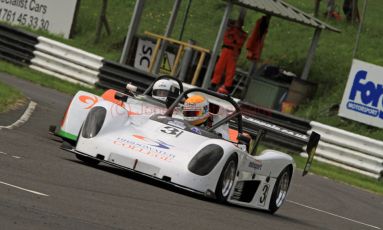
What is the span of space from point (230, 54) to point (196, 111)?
12.3 metres

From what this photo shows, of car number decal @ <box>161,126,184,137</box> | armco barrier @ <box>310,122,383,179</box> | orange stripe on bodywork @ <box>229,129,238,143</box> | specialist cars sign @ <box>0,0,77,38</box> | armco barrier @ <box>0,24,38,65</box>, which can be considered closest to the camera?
car number decal @ <box>161,126,184,137</box>

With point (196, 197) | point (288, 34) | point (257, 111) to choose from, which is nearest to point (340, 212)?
point (196, 197)

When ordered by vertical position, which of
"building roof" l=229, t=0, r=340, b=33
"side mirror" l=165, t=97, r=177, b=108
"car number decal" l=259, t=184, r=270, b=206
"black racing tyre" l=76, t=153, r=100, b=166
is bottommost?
"black racing tyre" l=76, t=153, r=100, b=166

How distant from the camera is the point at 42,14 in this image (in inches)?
1219

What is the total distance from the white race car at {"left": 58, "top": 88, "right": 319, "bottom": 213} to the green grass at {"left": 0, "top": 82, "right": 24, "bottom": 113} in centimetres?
427

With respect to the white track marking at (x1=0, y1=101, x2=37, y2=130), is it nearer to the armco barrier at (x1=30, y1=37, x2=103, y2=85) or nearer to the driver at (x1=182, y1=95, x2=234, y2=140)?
the driver at (x1=182, y1=95, x2=234, y2=140)

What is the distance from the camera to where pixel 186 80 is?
86.4 feet

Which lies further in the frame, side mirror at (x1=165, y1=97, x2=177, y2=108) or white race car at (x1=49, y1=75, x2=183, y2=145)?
side mirror at (x1=165, y1=97, x2=177, y2=108)

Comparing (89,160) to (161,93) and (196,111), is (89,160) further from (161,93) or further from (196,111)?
(161,93)

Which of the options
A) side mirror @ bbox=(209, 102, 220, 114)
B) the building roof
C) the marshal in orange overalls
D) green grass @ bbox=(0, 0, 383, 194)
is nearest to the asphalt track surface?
side mirror @ bbox=(209, 102, 220, 114)

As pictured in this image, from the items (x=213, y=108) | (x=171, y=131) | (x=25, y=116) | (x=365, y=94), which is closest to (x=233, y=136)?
(x=213, y=108)

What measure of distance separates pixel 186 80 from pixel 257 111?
3744 mm

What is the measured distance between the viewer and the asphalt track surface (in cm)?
797

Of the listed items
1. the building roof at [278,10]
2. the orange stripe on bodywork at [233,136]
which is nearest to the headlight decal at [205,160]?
the orange stripe on bodywork at [233,136]
